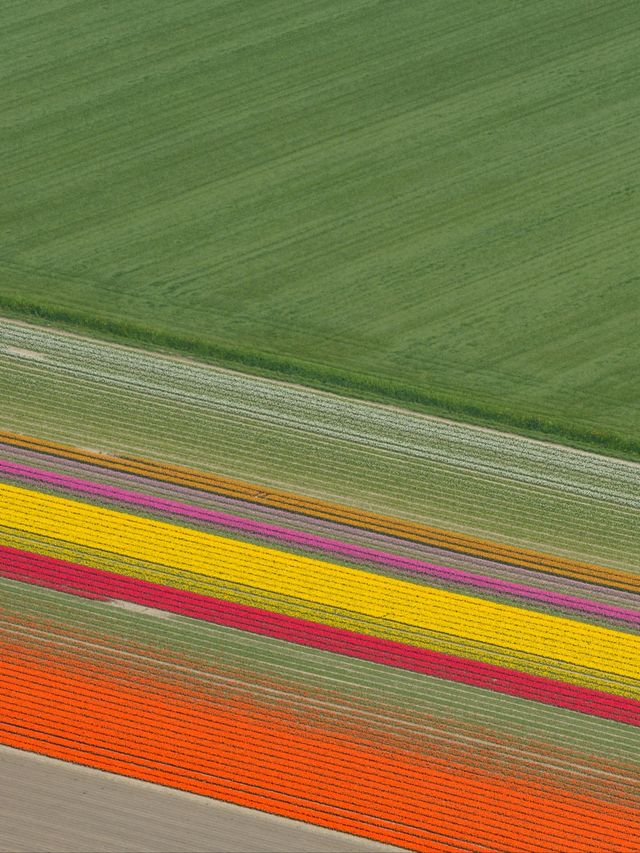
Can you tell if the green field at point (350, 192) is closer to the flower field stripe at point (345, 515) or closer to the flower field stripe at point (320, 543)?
the flower field stripe at point (345, 515)

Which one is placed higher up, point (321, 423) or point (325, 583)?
point (321, 423)

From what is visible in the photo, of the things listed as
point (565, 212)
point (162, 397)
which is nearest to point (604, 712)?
point (162, 397)

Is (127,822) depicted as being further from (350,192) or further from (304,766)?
(350,192)

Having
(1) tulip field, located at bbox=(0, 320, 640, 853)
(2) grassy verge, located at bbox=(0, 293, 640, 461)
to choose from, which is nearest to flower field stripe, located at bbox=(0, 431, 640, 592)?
(1) tulip field, located at bbox=(0, 320, 640, 853)

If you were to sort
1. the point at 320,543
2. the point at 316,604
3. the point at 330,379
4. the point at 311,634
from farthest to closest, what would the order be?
the point at 330,379
the point at 320,543
the point at 316,604
the point at 311,634

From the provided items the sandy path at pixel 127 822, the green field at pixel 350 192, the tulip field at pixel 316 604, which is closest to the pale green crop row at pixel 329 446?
the tulip field at pixel 316 604

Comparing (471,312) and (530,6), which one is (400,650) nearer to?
(471,312)

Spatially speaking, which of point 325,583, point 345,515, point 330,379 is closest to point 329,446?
point 345,515
